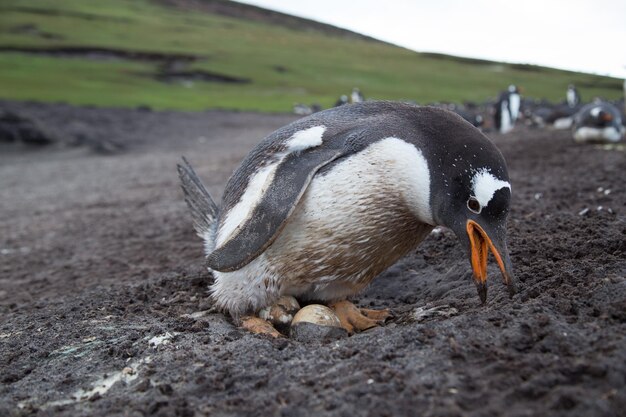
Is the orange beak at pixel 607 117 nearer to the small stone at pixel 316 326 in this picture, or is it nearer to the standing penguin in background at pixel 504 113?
the standing penguin in background at pixel 504 113

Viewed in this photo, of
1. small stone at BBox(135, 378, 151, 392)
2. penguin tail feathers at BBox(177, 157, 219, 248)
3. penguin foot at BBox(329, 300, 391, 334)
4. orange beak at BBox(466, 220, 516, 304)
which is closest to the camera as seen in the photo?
small stone at BBox(135, 378, 151, 392)

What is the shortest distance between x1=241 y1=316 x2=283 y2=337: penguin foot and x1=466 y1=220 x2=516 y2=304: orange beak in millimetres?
899

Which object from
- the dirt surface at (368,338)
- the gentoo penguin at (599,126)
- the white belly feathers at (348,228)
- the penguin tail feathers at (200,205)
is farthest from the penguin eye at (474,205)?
the gentoo penguin at (599,126)

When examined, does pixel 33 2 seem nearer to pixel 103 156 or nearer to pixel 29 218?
pixel 103 156

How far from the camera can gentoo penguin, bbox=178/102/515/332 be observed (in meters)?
2.37

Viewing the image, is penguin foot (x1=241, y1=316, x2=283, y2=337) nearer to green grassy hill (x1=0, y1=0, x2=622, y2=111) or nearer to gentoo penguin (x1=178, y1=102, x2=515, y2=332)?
gentoo penguin (x1=178, y1=102, x2=515, y2=332)

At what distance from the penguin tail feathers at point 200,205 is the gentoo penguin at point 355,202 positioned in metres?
0.48

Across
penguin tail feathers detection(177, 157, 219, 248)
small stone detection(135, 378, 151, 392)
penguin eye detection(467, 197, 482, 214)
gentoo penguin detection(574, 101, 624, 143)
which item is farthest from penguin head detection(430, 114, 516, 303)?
gentoo penguin detection(574, 101, 624, 143)

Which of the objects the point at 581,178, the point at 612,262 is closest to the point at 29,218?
the point at 581,178

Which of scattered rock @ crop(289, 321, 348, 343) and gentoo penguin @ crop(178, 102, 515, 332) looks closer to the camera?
gentoo penguin @ crop(178, 102, 515, 332)

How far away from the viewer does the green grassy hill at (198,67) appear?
29.7 meters

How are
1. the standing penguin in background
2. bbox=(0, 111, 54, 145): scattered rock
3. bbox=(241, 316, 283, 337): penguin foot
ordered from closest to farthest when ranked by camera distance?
bbox=(241, 316, 283, 337): penguin foot
the standing penguin in background
bbox=(0, 111, 54, 145): scattered rock

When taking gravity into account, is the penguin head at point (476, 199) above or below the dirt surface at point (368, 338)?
above

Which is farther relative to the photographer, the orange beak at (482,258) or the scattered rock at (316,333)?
the scattered rock at (316,333)
